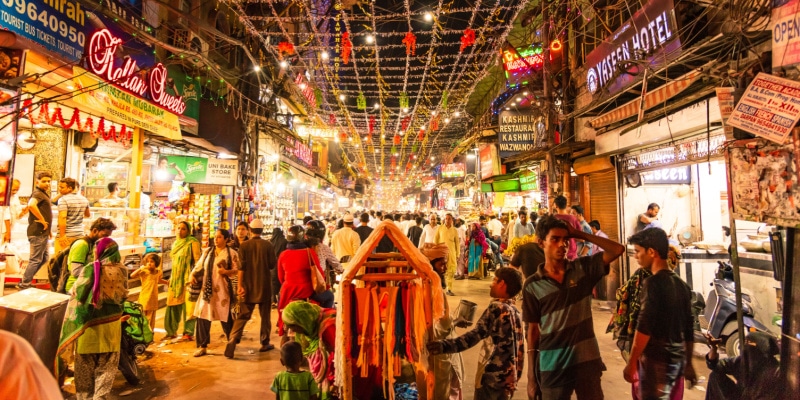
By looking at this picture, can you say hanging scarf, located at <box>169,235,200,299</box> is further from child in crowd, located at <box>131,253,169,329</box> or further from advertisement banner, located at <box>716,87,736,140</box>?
advertisement banner, located at <box>716,87,736,140</box>

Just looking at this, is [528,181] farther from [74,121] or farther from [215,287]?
[74,121]

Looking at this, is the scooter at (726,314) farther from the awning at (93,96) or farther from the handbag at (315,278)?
the awning at (93,96)

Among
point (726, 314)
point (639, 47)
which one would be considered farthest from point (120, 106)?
point (726, 314)

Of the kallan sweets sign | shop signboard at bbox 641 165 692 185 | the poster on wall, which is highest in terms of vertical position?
the kallan sweets sign

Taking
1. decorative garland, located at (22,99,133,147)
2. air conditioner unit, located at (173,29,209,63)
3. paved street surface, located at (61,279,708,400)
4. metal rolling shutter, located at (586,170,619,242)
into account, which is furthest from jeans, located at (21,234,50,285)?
metal rolling shutter, located at (586,170,619,242)

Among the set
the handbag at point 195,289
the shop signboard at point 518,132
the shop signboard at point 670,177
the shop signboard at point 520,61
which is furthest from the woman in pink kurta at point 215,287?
the shop signboard at point 518,132

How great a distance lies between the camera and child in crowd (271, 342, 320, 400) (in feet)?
10.1

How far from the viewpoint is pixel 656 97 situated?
6.67 metres

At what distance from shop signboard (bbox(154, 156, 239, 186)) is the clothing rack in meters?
10.7

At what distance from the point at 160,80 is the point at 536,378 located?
31.0 ft

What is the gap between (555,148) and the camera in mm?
10359

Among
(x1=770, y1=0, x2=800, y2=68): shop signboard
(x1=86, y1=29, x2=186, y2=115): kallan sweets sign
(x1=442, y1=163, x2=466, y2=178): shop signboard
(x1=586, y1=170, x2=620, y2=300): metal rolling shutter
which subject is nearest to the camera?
(x1=770, y1=0, x2=800, y2=68): shop signboard

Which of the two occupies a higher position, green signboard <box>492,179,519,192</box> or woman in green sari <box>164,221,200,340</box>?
green signboard <box>492,179,519,192</box>

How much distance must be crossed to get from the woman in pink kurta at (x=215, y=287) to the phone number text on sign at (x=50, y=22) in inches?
175
